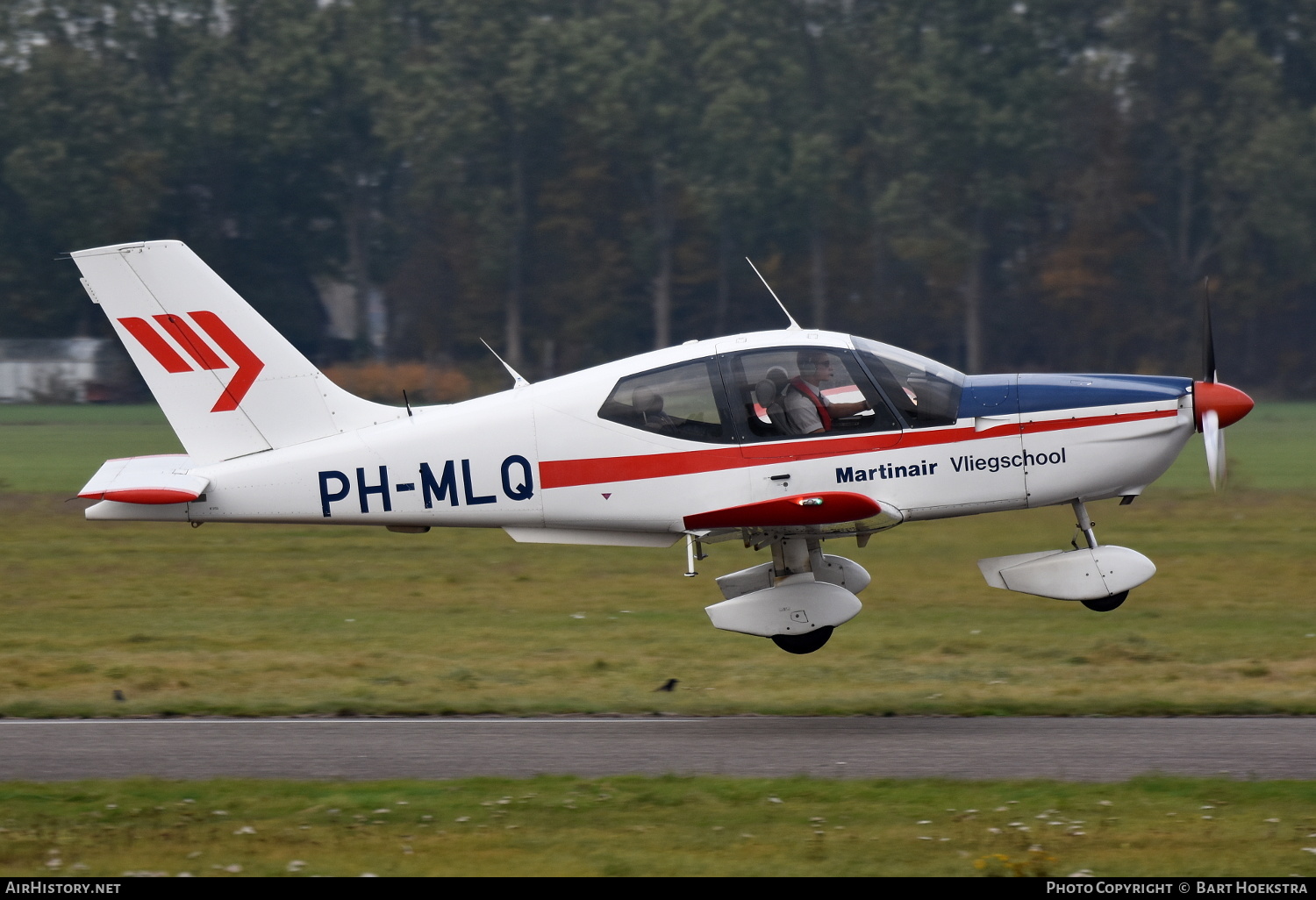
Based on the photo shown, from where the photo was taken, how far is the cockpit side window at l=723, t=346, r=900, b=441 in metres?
11.5

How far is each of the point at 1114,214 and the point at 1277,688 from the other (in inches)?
2111

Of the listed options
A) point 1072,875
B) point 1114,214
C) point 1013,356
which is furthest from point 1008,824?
point 1114,214

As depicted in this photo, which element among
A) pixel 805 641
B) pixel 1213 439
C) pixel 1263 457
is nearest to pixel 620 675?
pixel 805 641

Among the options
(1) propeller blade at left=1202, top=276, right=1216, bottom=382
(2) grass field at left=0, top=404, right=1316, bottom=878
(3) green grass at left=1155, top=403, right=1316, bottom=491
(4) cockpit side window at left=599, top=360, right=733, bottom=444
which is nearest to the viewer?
(2) grass field at left=0, top=404, right=1316, bottom=878

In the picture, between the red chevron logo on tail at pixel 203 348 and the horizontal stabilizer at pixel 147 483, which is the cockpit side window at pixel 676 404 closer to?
the red chevron logo on tail at pixel 203 348

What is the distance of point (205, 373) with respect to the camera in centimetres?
1222

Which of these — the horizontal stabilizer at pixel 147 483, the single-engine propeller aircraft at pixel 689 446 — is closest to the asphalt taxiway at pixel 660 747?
the single-engine propeller aircraft at pixel 689 446

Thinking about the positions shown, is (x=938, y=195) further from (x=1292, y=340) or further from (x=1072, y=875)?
(x=1072, y=875)

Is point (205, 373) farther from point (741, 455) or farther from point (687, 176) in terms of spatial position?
point (687, 176)

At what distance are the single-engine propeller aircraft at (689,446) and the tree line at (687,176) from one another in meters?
46.7

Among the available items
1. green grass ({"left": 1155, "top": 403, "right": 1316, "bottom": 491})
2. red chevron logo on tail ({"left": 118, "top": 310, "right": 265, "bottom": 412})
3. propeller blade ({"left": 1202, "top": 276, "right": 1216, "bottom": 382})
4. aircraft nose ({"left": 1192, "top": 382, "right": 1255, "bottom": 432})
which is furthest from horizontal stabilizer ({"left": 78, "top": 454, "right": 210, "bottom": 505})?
green grass ({"left": 1155, "top": 403, "right": 1316, "bottom": 491})

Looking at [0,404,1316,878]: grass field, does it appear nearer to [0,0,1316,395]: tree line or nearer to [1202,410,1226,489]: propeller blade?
[1202,410,1226,489]: propeller blade

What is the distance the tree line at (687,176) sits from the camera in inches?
2416

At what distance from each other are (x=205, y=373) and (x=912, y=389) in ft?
17.7
